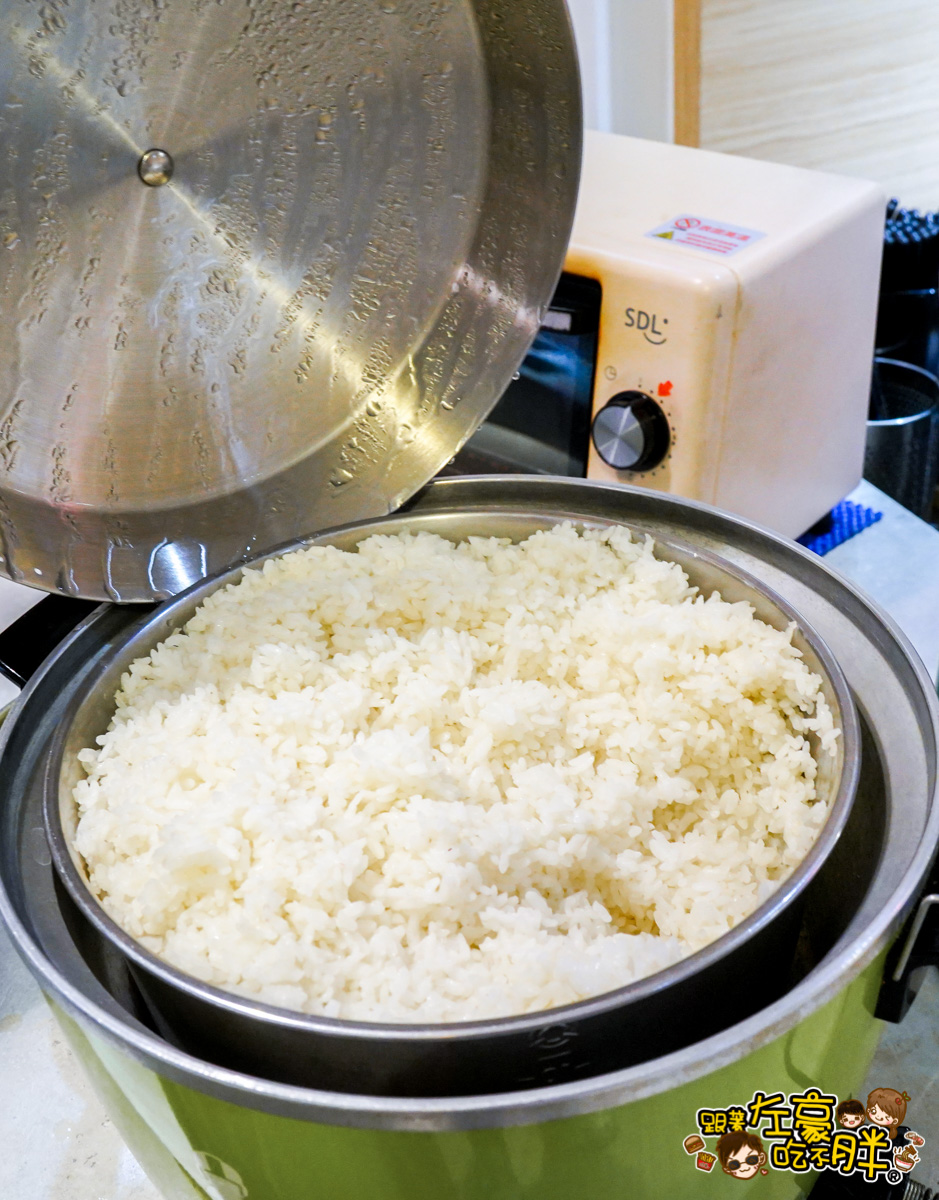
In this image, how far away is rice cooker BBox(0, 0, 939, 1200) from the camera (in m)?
0.69

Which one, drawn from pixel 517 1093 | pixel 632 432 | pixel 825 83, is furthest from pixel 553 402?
pixel 825 83

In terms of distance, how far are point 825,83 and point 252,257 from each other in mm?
2179

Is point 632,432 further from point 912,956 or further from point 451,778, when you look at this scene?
point 912,956

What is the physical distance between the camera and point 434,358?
4.22 ft

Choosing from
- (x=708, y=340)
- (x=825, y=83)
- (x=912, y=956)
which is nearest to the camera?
(x=912, y=956)

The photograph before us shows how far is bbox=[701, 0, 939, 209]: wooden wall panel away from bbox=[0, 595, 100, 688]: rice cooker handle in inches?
79.9

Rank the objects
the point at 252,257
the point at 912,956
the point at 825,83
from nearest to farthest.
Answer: the point at 912,956, the point at 252,257, the point at 825,83

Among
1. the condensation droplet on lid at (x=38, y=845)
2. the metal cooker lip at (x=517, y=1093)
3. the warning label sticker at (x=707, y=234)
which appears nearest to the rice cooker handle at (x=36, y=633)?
the condensation droplet on lid at (x=38, y=845)

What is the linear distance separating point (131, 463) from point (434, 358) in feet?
1.27

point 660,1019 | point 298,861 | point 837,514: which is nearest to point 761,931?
point 660,1019

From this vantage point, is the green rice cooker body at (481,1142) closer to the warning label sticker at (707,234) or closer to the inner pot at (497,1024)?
the inner pot at (497,1024)

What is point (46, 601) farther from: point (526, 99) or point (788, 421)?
point (788, 421)

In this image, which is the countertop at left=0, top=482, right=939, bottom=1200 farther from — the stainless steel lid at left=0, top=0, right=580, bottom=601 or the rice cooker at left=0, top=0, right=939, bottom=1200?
the stainless steel lid at left=0, top=0, right=580, bottom=601

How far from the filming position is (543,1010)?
0.74 metres
